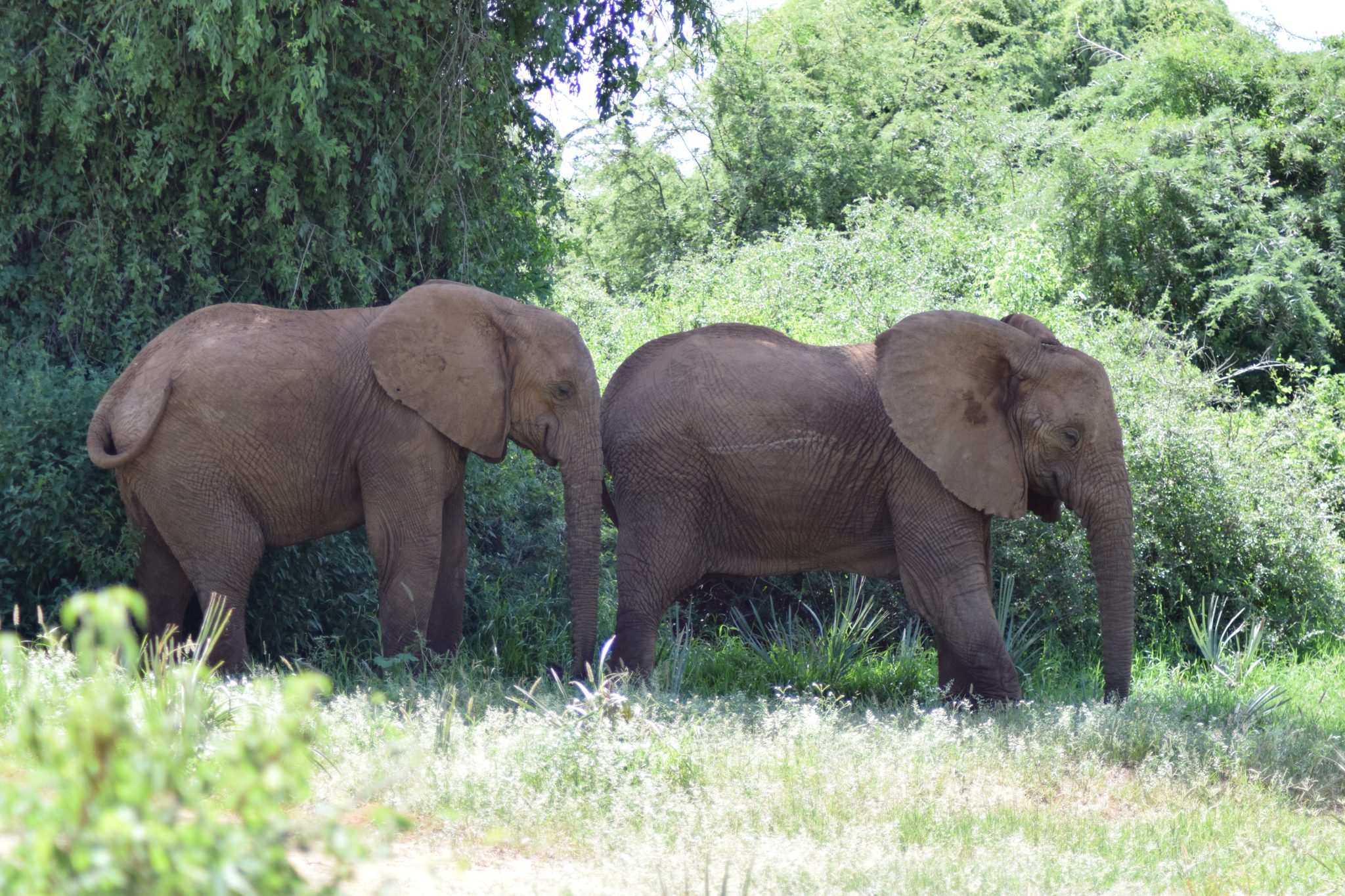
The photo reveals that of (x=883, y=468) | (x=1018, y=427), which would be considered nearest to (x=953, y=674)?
(x=883, y=468)

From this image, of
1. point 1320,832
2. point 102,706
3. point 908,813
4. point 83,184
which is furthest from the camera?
point 83,184

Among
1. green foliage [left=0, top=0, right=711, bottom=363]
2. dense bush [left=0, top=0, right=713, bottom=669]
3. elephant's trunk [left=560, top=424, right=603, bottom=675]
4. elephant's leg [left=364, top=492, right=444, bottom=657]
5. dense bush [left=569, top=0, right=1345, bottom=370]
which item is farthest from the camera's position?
dense bush [left=569, top=0, right=1345, bottom=370]

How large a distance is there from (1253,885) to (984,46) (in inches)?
855

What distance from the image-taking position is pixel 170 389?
24.4 ft

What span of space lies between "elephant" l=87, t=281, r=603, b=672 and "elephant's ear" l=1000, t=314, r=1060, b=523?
2.39 metres

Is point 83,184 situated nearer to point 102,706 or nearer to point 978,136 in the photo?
point 102,706

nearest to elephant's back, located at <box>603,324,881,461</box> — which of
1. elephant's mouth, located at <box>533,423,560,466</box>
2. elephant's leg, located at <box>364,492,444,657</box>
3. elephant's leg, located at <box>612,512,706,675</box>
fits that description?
elephant's mouth, located at <box>533,423,560,466</box>

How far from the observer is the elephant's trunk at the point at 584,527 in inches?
305

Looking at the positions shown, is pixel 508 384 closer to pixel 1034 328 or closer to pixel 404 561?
pixel 404 561

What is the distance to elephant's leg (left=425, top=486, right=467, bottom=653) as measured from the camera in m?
8.25

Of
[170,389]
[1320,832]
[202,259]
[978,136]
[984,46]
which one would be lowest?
[1320,832]

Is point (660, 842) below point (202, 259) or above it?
below

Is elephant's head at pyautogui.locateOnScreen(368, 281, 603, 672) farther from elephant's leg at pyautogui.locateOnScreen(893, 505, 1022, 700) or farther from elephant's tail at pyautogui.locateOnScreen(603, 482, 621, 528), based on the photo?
elephant's leg at pyautogui.locateOnScreen(893, 505, 1022, 700)

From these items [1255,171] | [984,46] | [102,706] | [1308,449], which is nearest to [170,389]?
[102,706]
